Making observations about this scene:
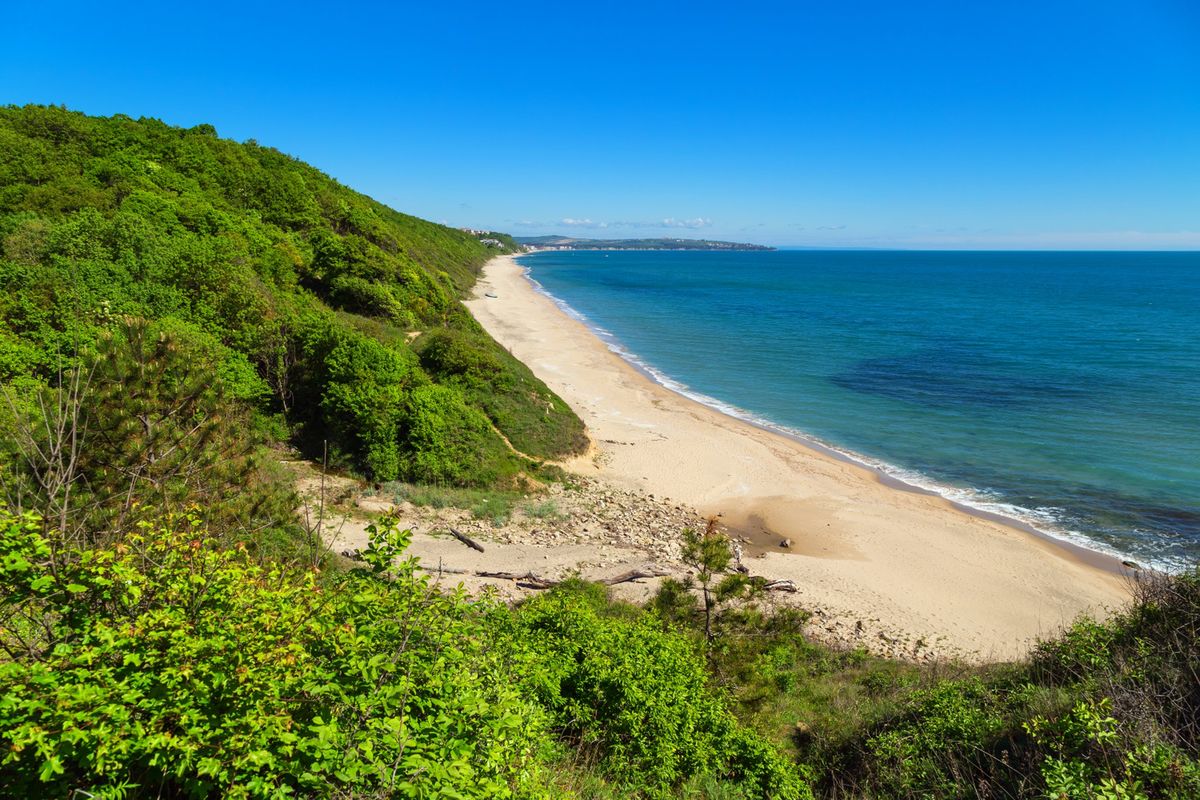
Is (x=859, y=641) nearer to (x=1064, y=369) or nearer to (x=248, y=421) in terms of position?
(x=248, y=421)

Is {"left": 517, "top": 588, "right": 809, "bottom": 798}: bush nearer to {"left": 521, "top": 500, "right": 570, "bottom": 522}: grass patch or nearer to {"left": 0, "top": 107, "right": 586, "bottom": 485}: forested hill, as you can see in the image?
{"left": 0, "top": 107, "right": 586, "bottom": 485}: forested hill

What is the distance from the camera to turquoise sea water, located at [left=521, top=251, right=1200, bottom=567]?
75.3ft

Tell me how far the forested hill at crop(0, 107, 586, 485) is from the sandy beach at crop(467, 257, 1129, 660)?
4576 mm

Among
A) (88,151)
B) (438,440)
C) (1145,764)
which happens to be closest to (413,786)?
(1145,764)

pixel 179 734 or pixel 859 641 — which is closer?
pixel 179 734

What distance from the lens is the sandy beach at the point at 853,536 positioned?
15.8m

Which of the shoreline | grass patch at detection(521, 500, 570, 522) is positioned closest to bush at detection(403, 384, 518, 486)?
grass patch at detection(521, 500, 570, 522)

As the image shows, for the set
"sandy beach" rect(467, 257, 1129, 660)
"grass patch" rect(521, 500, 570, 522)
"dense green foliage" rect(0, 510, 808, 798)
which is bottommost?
"sandy beach" rect(467, 257, 1129, 660)

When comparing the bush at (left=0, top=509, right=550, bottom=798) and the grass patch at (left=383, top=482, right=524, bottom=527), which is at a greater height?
the bush at (left=0, top=509, right=550, bottom=798)

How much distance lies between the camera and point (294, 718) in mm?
4082

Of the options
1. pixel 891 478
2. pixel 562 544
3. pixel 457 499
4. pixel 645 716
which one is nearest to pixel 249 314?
pixel 457 499

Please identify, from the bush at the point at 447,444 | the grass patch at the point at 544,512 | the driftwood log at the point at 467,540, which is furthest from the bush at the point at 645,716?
the bush at the point at 447,444

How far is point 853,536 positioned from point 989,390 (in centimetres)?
2347

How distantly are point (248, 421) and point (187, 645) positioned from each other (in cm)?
1563
